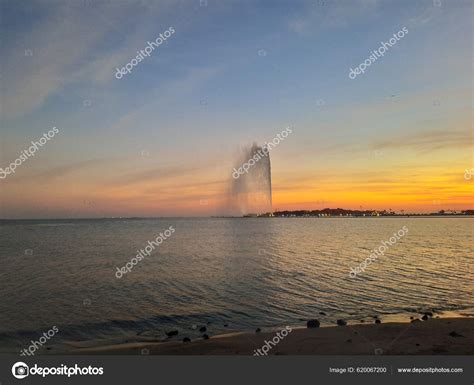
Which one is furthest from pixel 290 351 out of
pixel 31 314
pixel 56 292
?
pixel 56 292

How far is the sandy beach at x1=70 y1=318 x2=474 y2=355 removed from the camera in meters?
14.2

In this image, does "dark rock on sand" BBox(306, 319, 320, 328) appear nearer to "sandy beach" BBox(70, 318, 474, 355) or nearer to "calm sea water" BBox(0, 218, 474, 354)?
"sandy beach" BBox(70, 318, 474, 355)

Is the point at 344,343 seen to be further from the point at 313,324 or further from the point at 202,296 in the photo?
the point at 202,296

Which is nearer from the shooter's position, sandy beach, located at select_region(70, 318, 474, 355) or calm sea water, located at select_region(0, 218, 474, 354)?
sandy beach, located at select_region(70, 318, 474, 355)

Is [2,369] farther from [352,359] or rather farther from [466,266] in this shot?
[466,266]

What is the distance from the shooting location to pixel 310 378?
35.8ft

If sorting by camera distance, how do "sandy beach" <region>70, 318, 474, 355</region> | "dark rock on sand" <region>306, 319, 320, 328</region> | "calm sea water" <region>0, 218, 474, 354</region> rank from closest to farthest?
1. "sandy beach" <region>70, 318, 474, 355</region>
2. "dark rock on sand" <region>306, 319, 320, 328</region>
3. "calm sea water" <region>0, 218, 474, 354</region>

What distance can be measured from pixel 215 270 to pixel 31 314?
18.1 m

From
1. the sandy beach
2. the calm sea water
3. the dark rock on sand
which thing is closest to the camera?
the sandy beach

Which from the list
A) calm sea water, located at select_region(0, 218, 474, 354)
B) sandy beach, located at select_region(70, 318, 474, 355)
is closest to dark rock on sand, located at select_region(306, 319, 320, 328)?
sandy beach, located at select_region(70, 318, 474, 355)

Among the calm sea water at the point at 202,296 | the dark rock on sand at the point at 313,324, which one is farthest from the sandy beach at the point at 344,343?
the calm sea water at the point at 202,296

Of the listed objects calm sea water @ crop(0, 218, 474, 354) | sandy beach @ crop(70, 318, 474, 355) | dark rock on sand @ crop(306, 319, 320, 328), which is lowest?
sandy beach @ crop(70, 318, 474, 355)

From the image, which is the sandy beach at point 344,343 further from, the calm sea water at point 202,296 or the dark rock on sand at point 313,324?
the calm sea water at point 202,296

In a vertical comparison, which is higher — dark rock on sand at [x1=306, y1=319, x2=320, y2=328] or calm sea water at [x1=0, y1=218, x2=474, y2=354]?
calm sea water at [x1=0, y1=218, x2=474, y2=354]
